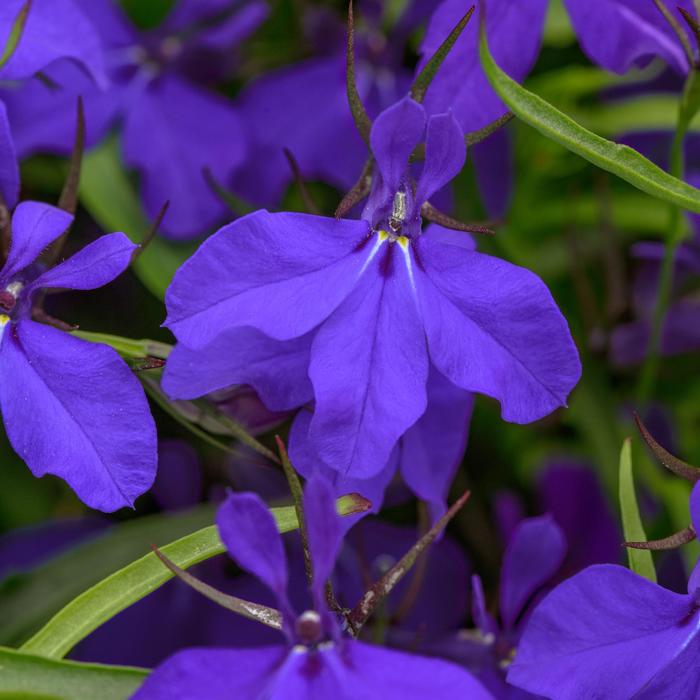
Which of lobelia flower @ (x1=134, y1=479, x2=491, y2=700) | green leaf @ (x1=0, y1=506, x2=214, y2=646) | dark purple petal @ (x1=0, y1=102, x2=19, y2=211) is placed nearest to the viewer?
lobelia flower @ (x1=134, y1=479, x2=491, y2=700)

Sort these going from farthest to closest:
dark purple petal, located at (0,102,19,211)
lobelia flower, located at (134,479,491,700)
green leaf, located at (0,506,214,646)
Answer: green leaf, located at (0,506,214,646) < dark purple petal, located at (0,102,19,211) < lobelia flower, located at (134,479,491,700)

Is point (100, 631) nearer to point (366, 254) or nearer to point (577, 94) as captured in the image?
point (366, 254)

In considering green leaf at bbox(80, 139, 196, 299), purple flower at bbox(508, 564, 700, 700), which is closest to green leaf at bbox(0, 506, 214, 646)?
green leaf at bbox(80, 139, 196, 299)

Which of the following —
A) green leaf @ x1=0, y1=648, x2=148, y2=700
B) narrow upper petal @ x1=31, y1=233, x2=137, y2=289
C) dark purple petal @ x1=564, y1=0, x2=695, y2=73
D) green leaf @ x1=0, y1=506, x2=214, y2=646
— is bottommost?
green leaf @ x1=0, y1=506, x2=214, y2=646

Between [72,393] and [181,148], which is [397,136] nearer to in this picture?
[72,393]

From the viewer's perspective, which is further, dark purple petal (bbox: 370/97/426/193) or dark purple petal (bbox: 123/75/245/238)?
dark purple petal (bbox: 123/75/245/238)

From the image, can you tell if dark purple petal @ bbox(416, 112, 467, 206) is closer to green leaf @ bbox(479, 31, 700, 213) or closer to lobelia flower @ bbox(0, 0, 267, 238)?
green leaf @ bbox(479, 31, 700, 213)
